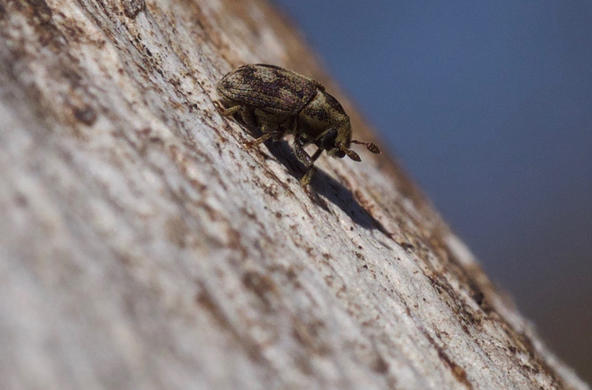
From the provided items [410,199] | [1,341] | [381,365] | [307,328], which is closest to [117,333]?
[1,341]

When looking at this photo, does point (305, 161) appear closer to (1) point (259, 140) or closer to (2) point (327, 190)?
(2) point (327, 190)

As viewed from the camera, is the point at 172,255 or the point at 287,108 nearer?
the point at 172,255

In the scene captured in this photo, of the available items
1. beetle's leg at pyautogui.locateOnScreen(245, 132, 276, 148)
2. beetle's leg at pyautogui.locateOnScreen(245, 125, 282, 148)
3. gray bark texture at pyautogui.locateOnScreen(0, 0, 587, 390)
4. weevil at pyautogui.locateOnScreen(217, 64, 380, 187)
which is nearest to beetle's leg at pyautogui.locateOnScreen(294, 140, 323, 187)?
weevil at pyautogui.locateOnScreen(217, 64, 380, 187)

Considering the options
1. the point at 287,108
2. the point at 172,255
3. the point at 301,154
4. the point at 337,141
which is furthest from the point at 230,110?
the point at 172,255

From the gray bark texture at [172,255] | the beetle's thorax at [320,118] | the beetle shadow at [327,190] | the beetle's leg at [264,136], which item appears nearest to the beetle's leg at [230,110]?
the gray bark texture at [172,255]

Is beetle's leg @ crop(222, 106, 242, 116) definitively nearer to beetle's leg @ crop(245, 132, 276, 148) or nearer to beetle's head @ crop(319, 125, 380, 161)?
beetle's leg @ crop(245, 132, 276, 148)

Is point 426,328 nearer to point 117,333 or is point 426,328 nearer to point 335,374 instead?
point 335,374
